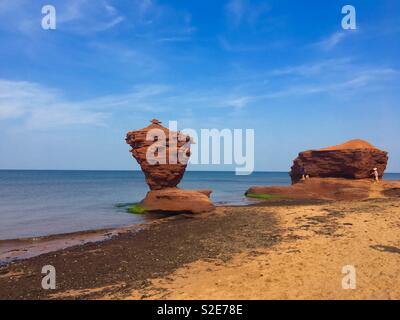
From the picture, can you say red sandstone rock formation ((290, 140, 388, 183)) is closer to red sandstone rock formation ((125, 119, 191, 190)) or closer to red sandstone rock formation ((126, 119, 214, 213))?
red sandstone rock formation ((126, 119, 214, 213))

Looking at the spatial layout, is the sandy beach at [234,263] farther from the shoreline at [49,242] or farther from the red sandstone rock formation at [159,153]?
the red sandstone rock formation at [159,153]

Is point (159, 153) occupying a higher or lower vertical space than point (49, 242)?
higher

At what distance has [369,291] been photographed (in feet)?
27.1

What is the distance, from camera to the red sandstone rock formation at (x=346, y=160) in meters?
40.2

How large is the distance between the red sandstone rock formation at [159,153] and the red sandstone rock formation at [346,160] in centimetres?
2244

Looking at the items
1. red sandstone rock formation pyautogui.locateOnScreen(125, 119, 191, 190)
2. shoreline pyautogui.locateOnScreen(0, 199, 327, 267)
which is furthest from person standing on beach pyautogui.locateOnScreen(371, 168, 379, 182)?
shoreline pyautogui.locateOnScreen(0, 199, 327, 267)

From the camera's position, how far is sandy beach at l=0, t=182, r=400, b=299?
8969mm

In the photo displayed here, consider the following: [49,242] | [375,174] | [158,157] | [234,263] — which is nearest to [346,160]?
[375,174]

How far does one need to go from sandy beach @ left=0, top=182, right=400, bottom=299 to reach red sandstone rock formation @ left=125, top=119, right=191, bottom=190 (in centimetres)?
1078

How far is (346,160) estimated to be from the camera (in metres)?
41.0

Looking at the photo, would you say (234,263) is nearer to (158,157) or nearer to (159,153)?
(158,157)

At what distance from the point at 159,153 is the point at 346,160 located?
83.3 ft
